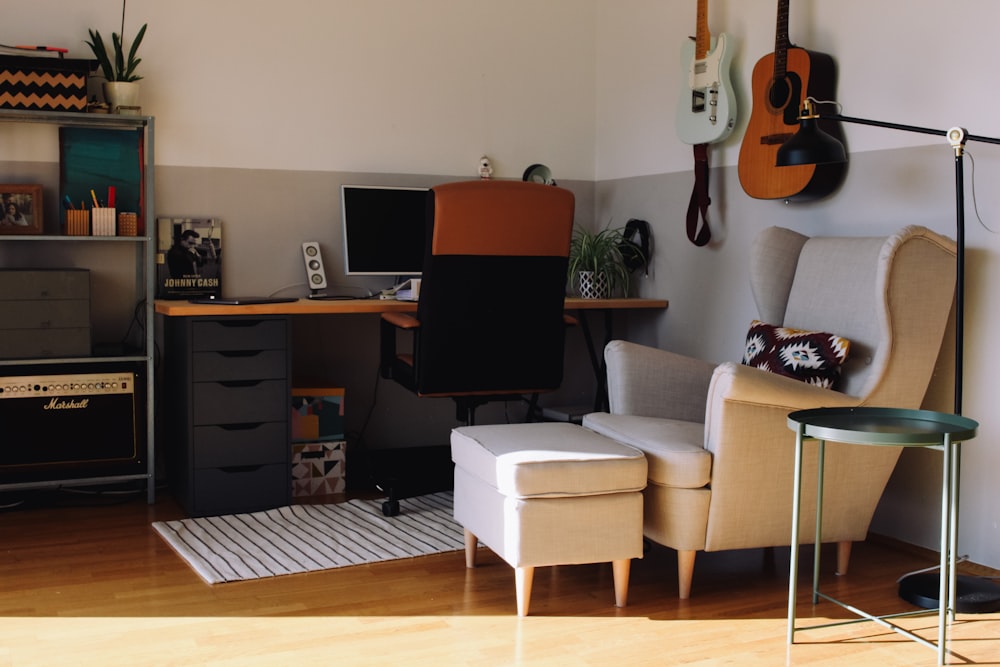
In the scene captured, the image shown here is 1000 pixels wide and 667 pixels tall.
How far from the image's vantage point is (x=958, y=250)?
298 centimetres

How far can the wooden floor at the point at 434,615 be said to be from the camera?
2.47 metres

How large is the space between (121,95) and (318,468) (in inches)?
61.6

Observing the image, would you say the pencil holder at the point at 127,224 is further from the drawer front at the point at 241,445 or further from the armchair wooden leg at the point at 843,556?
the armchair wooden leg at the point at 843,556

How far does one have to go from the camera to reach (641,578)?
309 centimetres

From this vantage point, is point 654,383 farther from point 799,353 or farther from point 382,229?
point 382,229

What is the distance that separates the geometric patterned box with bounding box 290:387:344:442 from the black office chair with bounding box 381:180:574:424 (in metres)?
0.53

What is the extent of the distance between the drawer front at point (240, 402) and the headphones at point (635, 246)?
172 centimetres

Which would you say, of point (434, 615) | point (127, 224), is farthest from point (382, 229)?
point (434, 615)

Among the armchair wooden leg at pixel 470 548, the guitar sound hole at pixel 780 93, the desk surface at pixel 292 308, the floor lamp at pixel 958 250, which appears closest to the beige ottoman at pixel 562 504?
the armchair wooden leg at pixel 470 548

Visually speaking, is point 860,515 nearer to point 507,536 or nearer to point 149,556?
point 507,536

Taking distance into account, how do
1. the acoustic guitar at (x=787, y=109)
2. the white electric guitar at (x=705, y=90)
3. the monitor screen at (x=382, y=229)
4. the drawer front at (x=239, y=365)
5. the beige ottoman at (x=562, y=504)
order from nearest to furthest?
the beige ottoman at (x=562, y=504)
the acoustic guitar at (x=787, y=109)
the drawer front at (x=239, y=365)
the white electric guitar at (x=705, y=90)
the monitor screen at (x=382, y=229)

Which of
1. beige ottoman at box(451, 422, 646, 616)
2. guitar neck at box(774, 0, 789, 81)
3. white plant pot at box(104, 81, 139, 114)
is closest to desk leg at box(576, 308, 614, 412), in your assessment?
Result: guitar neck at box(774, 0, 789, 81)

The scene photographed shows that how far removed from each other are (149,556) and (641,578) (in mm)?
1500

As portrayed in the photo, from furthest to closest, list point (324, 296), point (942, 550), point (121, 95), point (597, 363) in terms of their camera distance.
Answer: point (597, 363), point (324, 296), point (121, 95), point (942, 550)
